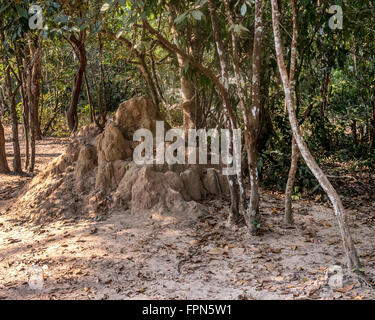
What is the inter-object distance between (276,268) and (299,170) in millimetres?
2790

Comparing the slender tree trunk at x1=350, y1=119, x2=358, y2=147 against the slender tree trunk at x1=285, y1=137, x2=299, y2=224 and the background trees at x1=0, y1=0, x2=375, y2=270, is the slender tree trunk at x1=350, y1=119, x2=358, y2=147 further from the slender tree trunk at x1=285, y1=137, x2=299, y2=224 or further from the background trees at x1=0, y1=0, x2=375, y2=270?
the slender tree trunk at x1=285, y1=137, x2=299, y2=224

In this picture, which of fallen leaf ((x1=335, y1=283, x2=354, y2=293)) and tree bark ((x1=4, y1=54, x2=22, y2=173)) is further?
tree bark ((x1=4, y1=54, x2=22, y2=173))

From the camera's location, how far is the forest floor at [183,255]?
3.40 m

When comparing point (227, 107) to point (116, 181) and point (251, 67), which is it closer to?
point (116, 181)

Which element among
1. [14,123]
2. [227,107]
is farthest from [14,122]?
[227,107]

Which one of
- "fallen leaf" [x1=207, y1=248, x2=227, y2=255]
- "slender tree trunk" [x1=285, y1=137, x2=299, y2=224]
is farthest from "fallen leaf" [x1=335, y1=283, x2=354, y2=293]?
"slender tree trunk" [x1=285, y1=137, x2=299, y2=224]

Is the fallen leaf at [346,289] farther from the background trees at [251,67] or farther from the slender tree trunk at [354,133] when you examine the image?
the slender tree trunk at [354,133]

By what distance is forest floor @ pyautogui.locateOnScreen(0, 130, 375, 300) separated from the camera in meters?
3.40

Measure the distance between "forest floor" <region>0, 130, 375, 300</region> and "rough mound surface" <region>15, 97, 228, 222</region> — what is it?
19 cm

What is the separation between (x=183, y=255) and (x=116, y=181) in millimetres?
1788

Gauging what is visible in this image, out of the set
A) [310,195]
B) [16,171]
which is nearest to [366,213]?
[310,195]

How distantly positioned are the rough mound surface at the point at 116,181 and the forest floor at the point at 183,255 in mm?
190

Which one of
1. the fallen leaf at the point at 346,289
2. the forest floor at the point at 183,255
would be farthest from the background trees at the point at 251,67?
the fallen leaf at the point at 346,289
